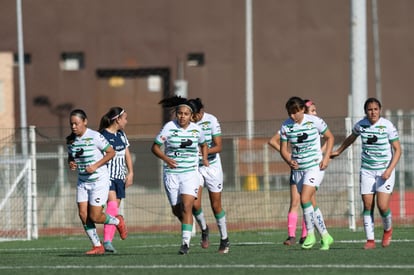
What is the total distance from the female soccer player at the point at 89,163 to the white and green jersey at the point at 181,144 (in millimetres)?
738

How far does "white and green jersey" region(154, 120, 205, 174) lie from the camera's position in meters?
16.2

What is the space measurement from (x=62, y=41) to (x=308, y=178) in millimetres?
31959

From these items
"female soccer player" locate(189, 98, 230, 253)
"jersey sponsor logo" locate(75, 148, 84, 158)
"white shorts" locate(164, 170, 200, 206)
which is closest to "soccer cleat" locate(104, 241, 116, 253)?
"female soccer player" locate(189, 98, 230, 253)

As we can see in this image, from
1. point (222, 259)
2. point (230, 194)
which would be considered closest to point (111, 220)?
point (222, 259)

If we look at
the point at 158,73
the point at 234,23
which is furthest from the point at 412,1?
the point at 158,73

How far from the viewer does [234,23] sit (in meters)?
47.8

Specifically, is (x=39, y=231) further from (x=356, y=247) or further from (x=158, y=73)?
(x=158, y=73)

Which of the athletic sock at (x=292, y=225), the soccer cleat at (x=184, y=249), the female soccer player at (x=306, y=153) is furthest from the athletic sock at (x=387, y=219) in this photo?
the soccer cleat at (x=184, y=249)

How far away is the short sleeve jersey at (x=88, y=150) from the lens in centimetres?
1641

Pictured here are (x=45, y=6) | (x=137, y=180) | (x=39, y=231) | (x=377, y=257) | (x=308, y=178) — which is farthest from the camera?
(x=45, y=6)

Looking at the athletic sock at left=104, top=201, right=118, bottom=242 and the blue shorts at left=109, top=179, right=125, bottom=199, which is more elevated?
the blue shorts at left=109, top=179, right=125, bottom=199

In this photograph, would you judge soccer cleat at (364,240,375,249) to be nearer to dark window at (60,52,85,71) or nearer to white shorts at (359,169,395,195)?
white shorts at (359,169,395,195)

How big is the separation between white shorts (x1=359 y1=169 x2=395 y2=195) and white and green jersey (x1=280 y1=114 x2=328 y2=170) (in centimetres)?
69

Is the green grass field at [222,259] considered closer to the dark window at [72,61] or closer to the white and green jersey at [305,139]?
the white and green jersey at [305,139]
